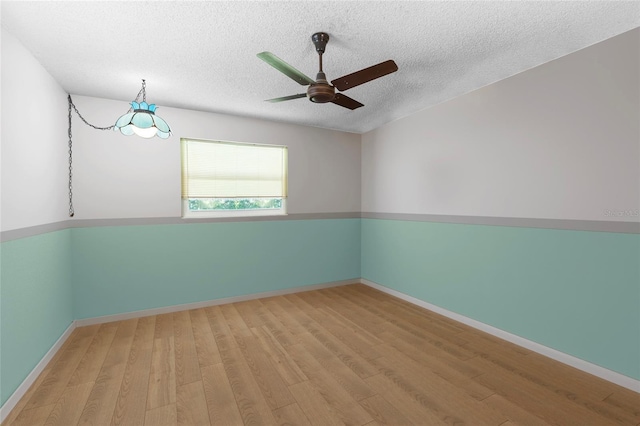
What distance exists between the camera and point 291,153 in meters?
4.49

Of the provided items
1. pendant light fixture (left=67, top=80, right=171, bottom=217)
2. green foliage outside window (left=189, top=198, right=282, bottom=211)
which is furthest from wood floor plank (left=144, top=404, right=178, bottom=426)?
green foliage outside window (left=189, top=198, right=282, bottom=211)

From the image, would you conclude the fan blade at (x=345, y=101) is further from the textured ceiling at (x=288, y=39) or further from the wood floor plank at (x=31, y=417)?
the wood floor plank at (x=31, y=417)

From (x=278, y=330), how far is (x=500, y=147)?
311cm

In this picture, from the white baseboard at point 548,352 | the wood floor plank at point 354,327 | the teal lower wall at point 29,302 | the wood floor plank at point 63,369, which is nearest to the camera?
the teal lower wall at point 29,302

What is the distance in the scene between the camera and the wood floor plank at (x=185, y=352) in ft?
7.54

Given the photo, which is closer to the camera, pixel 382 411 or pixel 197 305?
pixel 382 411

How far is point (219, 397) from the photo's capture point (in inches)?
80.6

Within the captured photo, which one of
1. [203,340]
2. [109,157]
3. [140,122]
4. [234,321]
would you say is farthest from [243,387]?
[109,157]

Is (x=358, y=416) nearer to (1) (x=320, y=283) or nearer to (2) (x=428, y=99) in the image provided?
(1) (x=320, y=283)

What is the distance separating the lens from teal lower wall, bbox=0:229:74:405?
1.93m

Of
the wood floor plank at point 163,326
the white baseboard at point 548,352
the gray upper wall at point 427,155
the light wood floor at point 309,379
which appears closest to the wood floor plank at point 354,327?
the light wood floor at point 309,379

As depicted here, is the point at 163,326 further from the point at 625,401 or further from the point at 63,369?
the point at 625,401

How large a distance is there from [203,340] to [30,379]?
1.28 m

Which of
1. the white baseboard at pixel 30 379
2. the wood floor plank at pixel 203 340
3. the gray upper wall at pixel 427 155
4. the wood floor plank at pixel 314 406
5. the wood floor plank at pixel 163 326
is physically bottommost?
the wood floor plank at pixel 314 406
